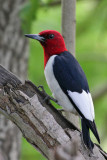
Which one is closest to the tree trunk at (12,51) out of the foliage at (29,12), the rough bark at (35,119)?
the foliage at (29,12)

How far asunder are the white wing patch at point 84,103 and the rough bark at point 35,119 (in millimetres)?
331

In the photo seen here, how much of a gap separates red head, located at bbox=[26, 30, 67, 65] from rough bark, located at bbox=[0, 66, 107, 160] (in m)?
1.01

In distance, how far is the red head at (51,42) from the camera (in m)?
3.48

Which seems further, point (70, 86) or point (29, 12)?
point (29, 12)

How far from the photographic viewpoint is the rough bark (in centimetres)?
234

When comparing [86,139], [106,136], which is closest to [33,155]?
[106,136]

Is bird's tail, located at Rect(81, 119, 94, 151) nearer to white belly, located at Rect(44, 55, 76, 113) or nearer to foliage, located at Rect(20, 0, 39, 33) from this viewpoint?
white belly, located at Rect(44, 55, 76, 113)

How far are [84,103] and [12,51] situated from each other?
2.05m

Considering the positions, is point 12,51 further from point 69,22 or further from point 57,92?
point 57,92

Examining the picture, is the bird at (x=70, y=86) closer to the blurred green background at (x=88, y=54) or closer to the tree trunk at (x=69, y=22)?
the tree trunk at (x=69, y=22)

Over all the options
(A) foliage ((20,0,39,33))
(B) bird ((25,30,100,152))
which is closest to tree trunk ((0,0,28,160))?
(A) foliage ((20,0,39,33))

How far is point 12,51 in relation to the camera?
469 cm

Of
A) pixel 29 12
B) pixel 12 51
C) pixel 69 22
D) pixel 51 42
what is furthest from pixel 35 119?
pixel 12 51

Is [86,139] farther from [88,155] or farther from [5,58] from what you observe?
[5,58]
